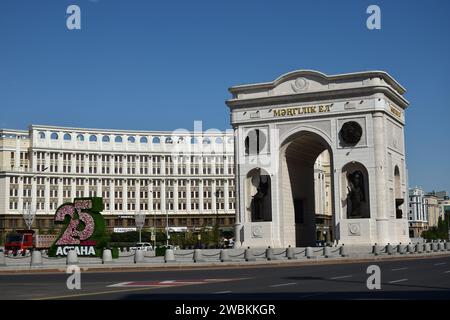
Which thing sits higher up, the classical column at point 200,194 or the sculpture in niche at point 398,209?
the classical column at point 200,194

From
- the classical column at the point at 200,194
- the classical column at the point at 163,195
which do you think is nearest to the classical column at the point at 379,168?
the classical column at the point at 200,194

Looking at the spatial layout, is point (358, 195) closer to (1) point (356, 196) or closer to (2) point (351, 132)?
(1) point (356, 196)

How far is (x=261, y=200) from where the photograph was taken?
6962 centimetres

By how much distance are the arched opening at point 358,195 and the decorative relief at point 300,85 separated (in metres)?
9.39

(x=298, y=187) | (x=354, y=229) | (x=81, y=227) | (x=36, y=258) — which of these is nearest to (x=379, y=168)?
(x=354, y=229)

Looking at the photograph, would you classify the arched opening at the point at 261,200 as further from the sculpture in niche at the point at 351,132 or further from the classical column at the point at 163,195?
the classical column at the point at 163,195

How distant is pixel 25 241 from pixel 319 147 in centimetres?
3798

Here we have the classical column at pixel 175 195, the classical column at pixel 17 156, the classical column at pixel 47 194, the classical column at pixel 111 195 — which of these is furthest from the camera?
the classical column at pixel 175 195

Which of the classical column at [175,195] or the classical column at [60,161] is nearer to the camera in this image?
the classical column at [60,161]

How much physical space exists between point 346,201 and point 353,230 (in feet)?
10.7

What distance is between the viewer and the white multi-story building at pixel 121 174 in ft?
453

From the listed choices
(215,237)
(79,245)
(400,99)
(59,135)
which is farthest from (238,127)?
(59,135)
